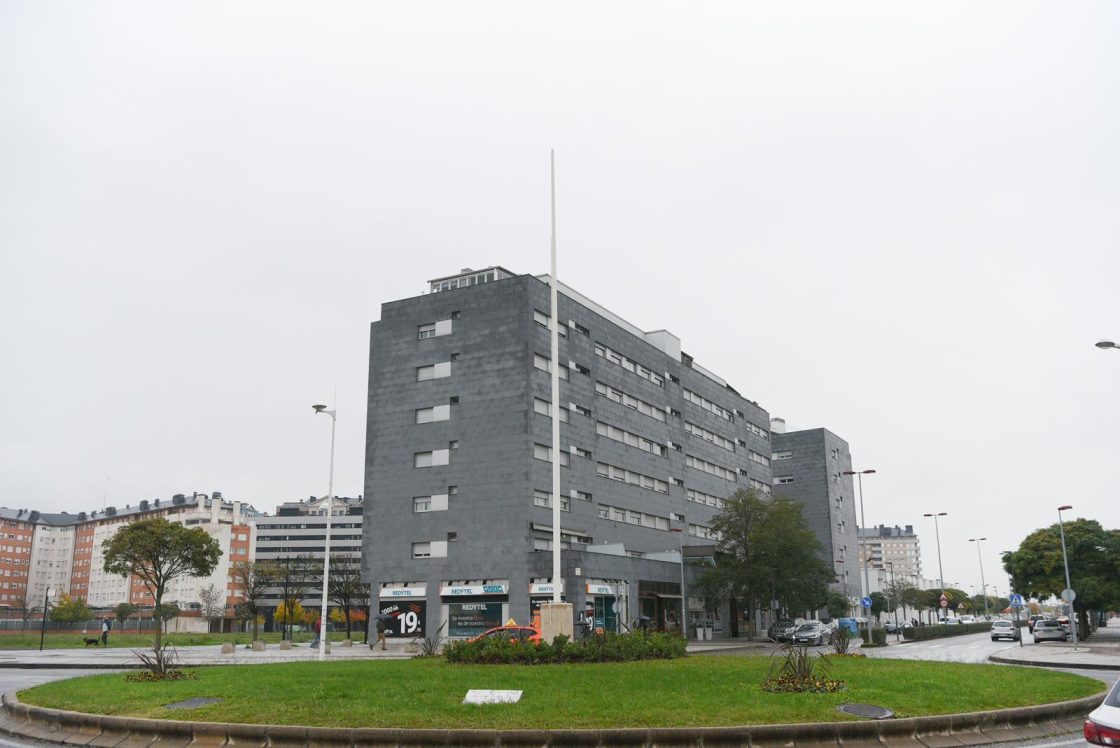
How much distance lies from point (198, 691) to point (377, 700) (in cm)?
411

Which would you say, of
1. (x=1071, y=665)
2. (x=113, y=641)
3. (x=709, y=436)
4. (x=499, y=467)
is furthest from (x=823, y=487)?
(x=1071, y=665)

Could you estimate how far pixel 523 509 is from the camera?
179ft

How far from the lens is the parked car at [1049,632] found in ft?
185

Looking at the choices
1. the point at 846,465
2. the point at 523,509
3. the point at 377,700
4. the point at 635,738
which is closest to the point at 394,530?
the point at 523,509

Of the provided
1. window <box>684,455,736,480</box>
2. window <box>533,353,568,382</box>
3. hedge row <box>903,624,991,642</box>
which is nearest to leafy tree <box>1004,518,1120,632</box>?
hedge row <box>903,624,991,642</box>

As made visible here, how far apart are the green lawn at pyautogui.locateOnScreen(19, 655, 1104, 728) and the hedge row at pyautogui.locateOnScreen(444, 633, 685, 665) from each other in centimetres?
161

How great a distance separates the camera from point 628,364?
69.4m

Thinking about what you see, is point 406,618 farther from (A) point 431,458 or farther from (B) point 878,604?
(B) point 878,604

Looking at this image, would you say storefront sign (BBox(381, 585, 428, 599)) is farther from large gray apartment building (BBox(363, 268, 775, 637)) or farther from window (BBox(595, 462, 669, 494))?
window (BBox(595, 462, 669, 494))

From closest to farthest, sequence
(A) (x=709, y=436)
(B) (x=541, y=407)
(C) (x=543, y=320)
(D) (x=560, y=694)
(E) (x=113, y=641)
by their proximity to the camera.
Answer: (D) (x=560, y=694)
(B) (x=541, y=407)
(C) (x=543, y=320)
(E) (x=113, y=641)
(A) (x=709, y=436)

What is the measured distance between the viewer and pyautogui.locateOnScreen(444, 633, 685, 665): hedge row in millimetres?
24069

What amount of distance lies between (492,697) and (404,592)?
43.1 metres

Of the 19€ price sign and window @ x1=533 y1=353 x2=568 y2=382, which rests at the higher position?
window @ x1=533 y1=353 x2=568 y2=382

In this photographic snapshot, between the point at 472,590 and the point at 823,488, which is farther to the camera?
the point at 823,488
